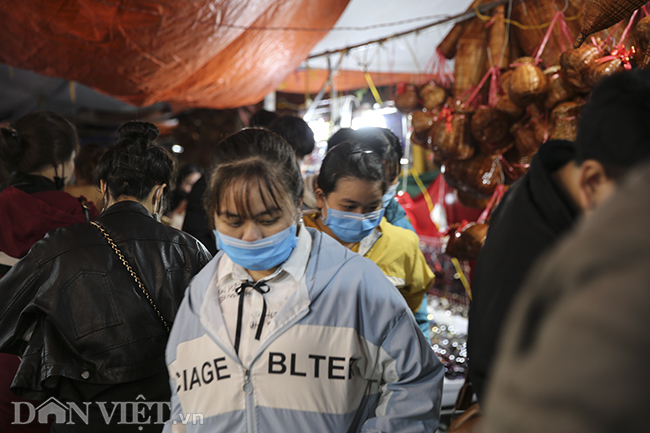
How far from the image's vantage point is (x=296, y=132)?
8.01ft

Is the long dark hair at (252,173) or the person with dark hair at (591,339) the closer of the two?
the person with dark hair at (591,339)

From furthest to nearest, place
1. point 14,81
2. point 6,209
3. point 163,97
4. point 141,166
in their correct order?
point 14,81
point 163,97
point 6,209
point 141,166

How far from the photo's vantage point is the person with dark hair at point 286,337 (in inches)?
45.4

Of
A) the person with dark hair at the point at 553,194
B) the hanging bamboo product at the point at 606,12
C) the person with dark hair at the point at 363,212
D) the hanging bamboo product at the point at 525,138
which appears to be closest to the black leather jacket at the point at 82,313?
the person with dark hair at the point at 363,212

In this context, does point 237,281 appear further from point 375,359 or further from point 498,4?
point 498,4

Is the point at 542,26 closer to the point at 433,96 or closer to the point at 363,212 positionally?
the point at 433,96

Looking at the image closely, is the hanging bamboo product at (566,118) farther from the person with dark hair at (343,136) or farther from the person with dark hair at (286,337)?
the person with dark hair at (286,337)

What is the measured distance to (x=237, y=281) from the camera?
131 cm

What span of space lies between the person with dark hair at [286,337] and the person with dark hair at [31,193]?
1.03 m

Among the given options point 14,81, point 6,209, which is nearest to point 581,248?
point 6,209

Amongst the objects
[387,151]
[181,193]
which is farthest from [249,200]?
[181,193]

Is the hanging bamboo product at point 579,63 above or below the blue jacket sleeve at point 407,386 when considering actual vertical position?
above

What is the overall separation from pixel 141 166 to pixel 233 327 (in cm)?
84

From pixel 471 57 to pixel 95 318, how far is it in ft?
8.91
